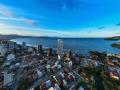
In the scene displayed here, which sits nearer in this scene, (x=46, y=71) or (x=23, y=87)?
(x=23, y=87)

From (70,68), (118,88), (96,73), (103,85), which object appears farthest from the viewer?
(70,68)

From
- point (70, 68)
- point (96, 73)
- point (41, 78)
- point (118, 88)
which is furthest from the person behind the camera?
point (70, 68)

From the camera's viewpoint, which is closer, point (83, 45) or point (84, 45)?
point (83, 45)

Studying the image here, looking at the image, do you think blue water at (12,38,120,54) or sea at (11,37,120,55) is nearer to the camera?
sea at (11,37,120,55)

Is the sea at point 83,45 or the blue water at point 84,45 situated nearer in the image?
the sea at point 83,45

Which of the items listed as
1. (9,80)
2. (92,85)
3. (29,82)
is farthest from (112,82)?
(9,80)

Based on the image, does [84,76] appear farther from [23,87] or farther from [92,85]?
[23,87]

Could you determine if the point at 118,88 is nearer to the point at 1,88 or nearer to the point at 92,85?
the point at 92,85

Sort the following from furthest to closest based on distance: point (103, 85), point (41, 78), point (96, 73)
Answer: point (96, 73), point (41, 78), point (103, 85)

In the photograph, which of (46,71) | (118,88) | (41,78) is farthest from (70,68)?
(118,88)
